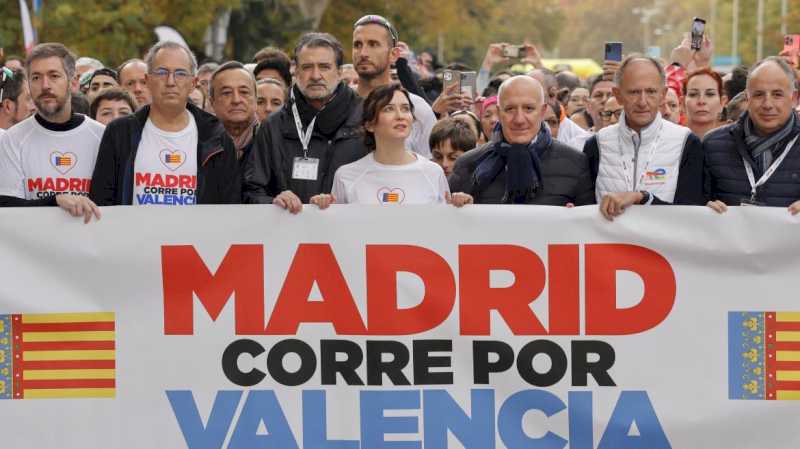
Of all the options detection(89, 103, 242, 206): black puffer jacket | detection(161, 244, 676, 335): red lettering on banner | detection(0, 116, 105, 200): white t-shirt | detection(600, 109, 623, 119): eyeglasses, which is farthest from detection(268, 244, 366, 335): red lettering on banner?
detection(600, 109, 623, 119): eyeglasses

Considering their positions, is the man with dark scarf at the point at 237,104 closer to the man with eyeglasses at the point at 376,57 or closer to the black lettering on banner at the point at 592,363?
the man with eyeglasses at the point at 376,57

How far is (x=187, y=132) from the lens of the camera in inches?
275

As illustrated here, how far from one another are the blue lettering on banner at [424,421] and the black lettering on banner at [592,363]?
0.07 meters

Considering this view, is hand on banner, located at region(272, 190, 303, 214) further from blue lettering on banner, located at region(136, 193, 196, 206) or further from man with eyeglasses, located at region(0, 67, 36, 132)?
man with eyeglasses, located at region(0, 67, 36, 132)

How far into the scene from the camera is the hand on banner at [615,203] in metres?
6.59

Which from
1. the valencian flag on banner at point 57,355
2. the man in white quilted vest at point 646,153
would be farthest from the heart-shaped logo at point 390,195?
the valencian flag on banner at point 57,355

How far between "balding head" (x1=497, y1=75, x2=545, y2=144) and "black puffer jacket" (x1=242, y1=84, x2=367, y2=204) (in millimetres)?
800

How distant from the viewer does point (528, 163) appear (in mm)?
6816

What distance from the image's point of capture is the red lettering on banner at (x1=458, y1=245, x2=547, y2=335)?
6621 mm

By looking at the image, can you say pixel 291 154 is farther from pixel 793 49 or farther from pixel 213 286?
pixel 793 49

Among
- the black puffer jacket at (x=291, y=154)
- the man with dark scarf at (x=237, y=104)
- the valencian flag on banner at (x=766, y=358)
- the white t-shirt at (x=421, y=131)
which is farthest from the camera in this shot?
the white t-shirt at (x=421, y=131)

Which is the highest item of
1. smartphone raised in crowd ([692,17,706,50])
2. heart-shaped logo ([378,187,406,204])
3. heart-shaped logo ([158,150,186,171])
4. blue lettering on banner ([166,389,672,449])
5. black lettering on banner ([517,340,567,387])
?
smartphone raised in crowd ([692,17,706,50])

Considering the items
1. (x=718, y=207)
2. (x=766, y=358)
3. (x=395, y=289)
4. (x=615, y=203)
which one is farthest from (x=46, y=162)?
(x=766, y=358)

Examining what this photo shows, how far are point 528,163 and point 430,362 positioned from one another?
962 millimetres
